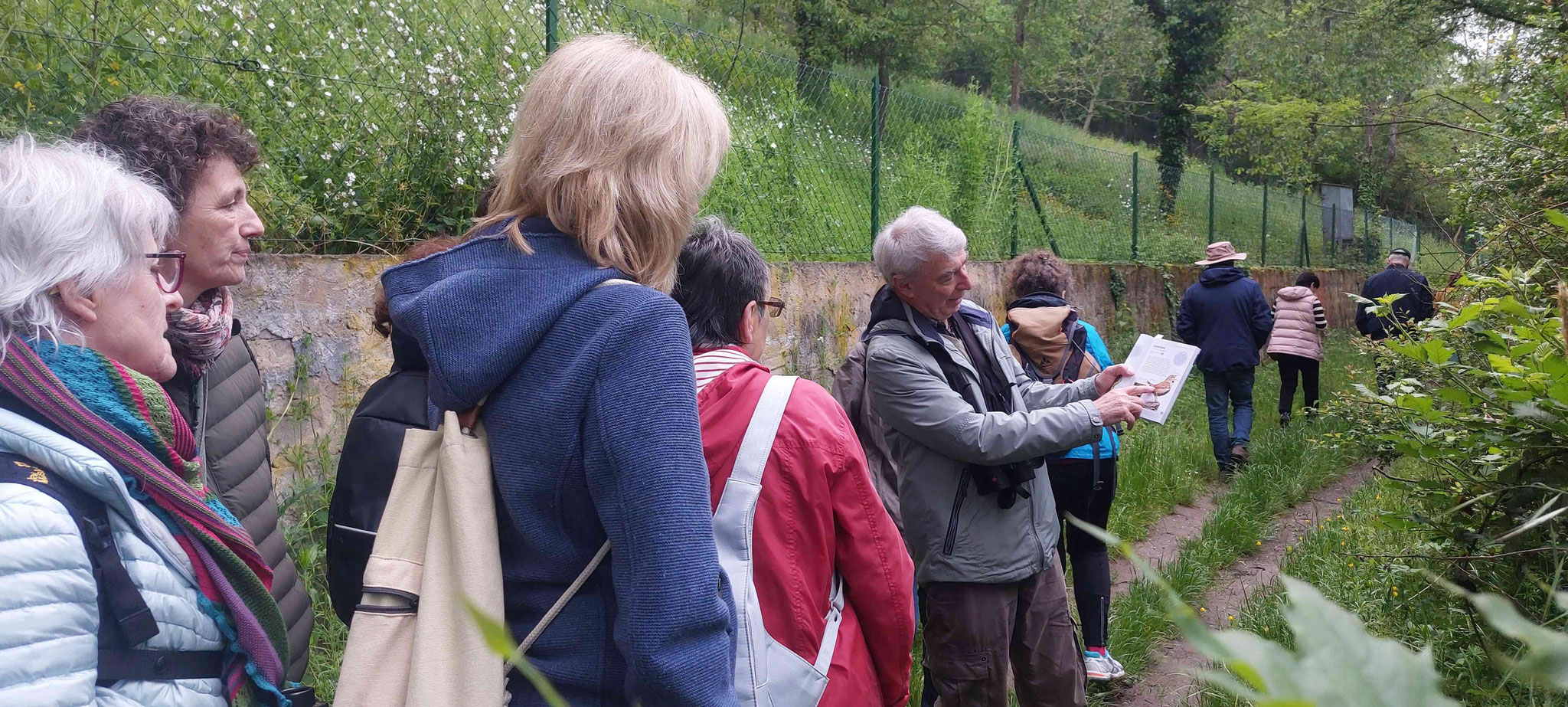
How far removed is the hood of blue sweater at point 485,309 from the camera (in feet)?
4.54

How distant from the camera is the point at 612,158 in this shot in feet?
4.90

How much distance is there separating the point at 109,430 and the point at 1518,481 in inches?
97.4

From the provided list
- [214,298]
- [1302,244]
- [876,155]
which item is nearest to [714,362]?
[214,298]

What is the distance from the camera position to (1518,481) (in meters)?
2.01

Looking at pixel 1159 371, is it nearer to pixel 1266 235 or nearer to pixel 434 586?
pixel 434 586

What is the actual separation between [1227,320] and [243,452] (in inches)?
288

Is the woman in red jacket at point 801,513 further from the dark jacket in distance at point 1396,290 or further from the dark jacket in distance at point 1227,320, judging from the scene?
the dark jacket in distance at point 1396,290

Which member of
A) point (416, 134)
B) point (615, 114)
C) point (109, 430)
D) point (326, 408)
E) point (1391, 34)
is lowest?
point (326, 408)

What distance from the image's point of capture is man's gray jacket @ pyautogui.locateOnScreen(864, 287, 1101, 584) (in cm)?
289

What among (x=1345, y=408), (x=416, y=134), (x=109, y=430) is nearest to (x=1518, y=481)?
(x=1345, y=408)

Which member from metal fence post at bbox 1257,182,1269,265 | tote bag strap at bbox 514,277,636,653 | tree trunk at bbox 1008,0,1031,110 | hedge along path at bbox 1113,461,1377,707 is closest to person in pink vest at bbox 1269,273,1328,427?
hedge along path at bbox 1113,461,1377,707

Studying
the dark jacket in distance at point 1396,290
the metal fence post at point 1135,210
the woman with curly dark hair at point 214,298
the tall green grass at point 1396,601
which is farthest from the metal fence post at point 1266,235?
the woman with curly dark hair at point 214,298

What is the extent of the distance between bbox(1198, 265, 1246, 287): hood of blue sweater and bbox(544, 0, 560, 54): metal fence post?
552 cm

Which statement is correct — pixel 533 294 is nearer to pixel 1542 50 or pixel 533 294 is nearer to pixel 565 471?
pixel 565 471
